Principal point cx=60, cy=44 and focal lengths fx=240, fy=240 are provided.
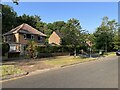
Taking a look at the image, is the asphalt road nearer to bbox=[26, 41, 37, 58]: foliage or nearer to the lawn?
the lawn

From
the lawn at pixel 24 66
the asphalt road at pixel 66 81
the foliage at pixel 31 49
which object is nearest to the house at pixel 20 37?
the foliage at pixel 31 49

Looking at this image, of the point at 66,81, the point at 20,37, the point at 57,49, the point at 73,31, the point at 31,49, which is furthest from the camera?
the point at 20,37

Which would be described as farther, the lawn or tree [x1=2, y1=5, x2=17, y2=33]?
tree [x1=2, y1=5, x2=17, y2=33]

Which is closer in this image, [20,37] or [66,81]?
[66,81]

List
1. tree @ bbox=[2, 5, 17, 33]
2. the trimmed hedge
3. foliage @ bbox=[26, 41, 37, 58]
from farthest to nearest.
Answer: tree @ bbox=[2, 5, 17, 33] → the trimmed hedge → foliage @ bbox=[26, 41, 37, 58]

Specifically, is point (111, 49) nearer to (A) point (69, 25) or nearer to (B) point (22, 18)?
(B) point (22, 18)

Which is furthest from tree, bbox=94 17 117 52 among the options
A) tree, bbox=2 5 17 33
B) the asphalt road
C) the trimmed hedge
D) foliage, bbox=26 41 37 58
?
the asphalt road

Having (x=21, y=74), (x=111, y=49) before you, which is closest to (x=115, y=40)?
(x=111, y=49)

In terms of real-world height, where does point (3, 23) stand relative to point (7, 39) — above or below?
above

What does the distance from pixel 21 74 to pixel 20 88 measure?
5.98m

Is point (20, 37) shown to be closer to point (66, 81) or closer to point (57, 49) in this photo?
point (57, 49)

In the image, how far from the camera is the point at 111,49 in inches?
3159

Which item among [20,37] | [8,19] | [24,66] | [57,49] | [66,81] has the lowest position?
[66,81]

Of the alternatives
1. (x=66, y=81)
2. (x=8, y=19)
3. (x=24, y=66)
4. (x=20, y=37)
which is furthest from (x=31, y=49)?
(x=8, y=19)
